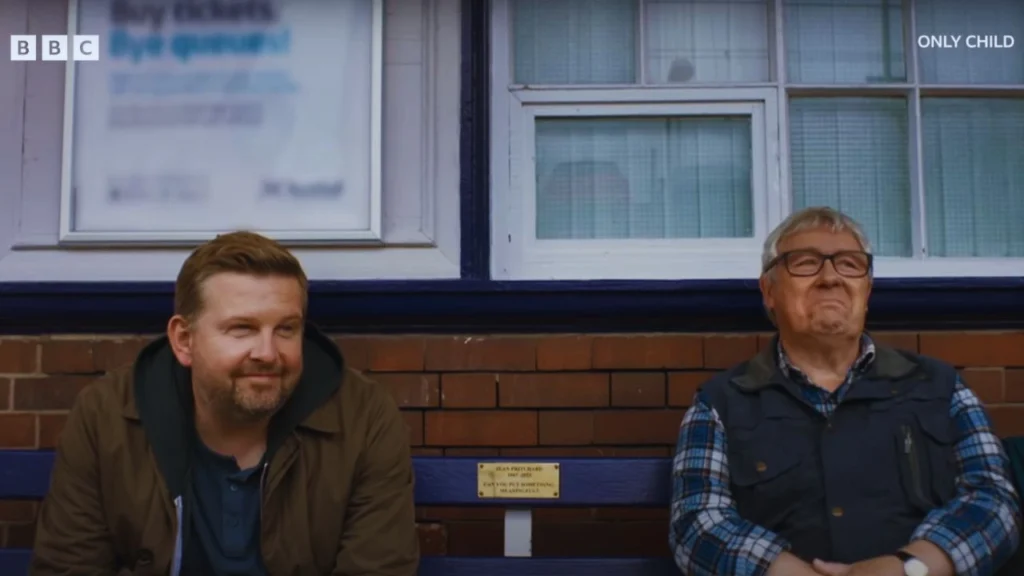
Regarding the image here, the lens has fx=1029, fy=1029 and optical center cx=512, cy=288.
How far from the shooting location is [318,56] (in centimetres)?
305

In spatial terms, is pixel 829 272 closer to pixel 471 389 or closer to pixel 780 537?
pixel 780 537

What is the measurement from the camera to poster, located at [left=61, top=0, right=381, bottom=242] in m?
3.03

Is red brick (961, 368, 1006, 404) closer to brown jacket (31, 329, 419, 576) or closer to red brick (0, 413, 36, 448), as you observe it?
brown jacket (31, 329, 419, 576)

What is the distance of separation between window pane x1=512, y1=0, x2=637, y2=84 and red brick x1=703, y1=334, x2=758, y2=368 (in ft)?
2.72

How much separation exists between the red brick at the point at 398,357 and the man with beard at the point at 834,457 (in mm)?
862

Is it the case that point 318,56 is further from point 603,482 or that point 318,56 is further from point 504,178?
point 603,482

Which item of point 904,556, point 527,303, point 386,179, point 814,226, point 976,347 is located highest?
point 386,179

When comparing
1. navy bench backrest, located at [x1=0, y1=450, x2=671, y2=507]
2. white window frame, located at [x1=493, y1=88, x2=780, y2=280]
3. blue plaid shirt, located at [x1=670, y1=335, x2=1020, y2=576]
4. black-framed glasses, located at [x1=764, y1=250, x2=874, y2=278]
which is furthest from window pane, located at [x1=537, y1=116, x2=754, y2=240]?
navy bench backrest, located at [x1=0, y1=450, x2=671, y2=507]

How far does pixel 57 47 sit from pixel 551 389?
5.87ft

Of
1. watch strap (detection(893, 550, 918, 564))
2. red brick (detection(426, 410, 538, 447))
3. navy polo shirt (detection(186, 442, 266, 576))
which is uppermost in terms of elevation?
red brick (detection(426, 410, 538, 447))

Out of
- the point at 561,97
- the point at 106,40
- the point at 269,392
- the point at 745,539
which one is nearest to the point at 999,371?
the point at 745,539

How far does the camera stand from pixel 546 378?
2.98 m

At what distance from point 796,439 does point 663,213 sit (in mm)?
960

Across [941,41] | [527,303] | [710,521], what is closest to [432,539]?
[527,303]
